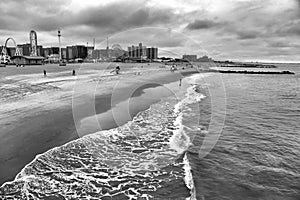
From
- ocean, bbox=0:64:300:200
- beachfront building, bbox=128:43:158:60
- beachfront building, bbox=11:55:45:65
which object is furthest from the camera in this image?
beachfront building, bbox=11:55:45:65

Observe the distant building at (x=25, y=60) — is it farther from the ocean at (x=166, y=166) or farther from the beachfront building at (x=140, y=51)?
the ocean at (x=166, y=166)

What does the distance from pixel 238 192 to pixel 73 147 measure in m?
6.78

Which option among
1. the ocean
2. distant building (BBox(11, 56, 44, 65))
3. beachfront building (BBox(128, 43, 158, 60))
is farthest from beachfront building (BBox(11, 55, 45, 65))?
the ocean

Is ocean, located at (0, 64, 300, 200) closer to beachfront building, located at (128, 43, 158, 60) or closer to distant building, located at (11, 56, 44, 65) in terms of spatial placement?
beachfront building, located at (128, 43, 158, 60)

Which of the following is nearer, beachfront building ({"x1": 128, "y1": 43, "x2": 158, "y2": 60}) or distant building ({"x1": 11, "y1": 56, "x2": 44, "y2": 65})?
beachfront building ({"x1": 128, "y1": 43, "x2": 158, "y2": 60})

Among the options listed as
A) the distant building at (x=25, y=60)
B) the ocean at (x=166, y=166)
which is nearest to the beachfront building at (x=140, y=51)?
the ocean at (x=166, y=166)

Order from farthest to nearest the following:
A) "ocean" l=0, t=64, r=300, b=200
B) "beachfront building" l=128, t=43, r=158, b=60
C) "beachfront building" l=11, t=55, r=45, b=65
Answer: "beachfront building" l=11, t=55, r=45, b=65, "beachfront building" l=128, t=43, r=158, b=60, "ocean" l=0, t=64, r=300, b=200

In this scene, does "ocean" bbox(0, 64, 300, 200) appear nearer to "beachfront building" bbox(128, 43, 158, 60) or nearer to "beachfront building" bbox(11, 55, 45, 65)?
"beachfront building" bbox(128, 43, 158, 60)

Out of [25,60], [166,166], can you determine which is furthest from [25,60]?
[166,166]

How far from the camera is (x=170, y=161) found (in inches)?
318

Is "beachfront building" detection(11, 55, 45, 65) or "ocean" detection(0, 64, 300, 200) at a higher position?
"beachfront building" detection(11, 55, 45, 65)

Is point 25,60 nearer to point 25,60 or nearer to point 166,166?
point 25,60

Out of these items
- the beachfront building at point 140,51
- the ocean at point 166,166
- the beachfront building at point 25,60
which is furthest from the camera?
the beachfront building at point 25,60

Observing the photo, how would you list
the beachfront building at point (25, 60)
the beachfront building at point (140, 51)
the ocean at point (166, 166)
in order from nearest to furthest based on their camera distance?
A: 1. the ocean at point (166, 166)
2. the beachfront building at point (140, 51)
3. the beachfront building at point (25, 60)
